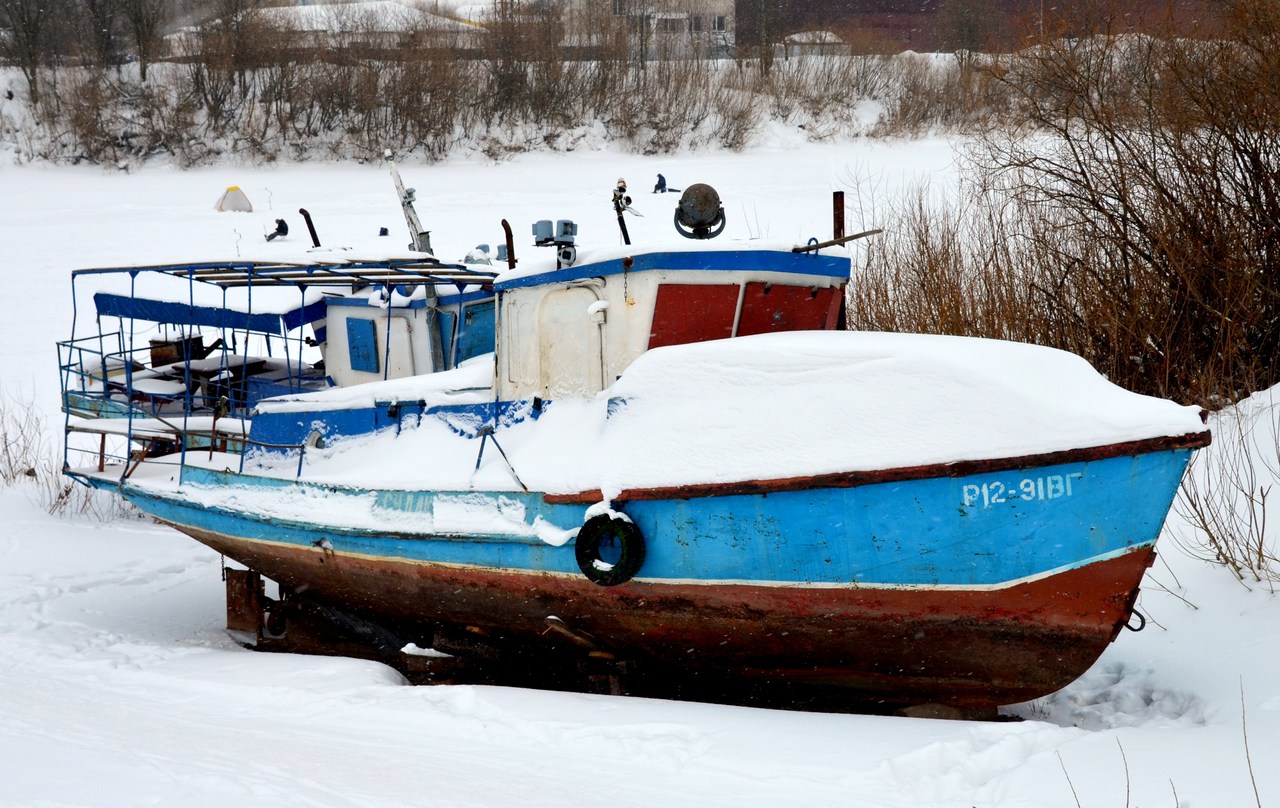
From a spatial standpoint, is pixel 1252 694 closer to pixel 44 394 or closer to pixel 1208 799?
pixel 1208 799

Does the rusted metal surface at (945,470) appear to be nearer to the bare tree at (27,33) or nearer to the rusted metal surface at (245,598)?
the rusted metal surface at (245,598)

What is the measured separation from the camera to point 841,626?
233 inches

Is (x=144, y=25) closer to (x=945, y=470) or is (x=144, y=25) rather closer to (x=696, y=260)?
(x=696, y=260)

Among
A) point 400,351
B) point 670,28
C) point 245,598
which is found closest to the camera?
point 245,598

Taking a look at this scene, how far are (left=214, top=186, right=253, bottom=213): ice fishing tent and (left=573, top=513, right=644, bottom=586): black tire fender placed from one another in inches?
812

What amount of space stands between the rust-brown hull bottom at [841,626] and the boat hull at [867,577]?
1 cm

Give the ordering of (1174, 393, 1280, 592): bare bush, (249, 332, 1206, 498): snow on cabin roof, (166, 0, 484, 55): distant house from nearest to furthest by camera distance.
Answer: (249, 332, 1206, 498): snow on cabin roof < (1174, 393, 1280, 592): bare bush < (166, 0, 484, 55): distant house

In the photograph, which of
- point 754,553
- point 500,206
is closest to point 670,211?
point 500,206

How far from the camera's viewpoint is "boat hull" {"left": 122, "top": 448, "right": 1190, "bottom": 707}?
5.43 meters

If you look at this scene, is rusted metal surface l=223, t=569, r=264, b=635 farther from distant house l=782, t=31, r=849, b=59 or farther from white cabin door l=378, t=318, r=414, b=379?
distant house l=782, t=31, r=849, b=59

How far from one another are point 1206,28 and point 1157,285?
2.19m

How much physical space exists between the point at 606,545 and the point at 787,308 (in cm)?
196

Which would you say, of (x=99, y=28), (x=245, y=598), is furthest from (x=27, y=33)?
(x=245, y=598)

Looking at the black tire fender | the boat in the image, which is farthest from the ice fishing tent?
the black tire fender
